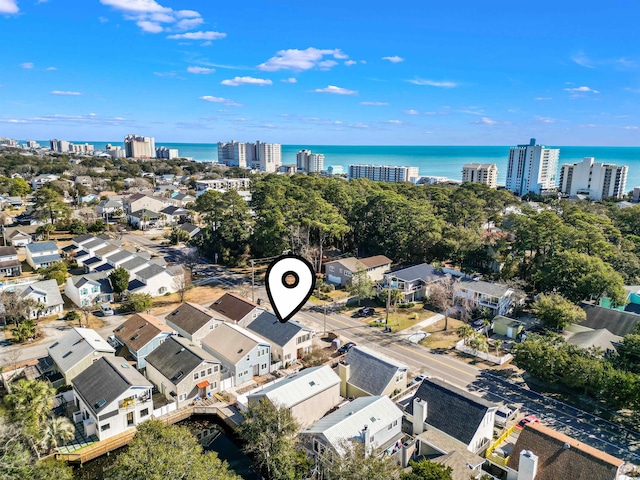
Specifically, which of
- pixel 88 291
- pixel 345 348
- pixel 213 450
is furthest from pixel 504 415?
pixel 88 291

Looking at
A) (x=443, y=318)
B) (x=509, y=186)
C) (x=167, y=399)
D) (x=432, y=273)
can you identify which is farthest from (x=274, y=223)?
(x=509, y=186)

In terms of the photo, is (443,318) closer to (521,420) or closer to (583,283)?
(583,283)

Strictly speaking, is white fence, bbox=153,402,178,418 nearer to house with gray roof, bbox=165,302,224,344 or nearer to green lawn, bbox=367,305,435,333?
house with gray roof, bbox=165,302,224,344

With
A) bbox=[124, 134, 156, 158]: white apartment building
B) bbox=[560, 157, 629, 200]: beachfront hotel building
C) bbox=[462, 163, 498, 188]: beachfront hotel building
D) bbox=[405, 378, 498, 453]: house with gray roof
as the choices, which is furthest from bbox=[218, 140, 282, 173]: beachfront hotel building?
bbox=[405, 378, 498, 453]: house with gray roof

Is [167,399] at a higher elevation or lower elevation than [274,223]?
lower

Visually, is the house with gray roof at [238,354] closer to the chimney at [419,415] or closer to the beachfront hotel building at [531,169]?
the chimney at [419,415]

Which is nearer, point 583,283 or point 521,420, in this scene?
point 521,420

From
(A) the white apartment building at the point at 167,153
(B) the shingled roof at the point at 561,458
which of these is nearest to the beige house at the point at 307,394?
(B) the shingled roof at the point at 561,458
